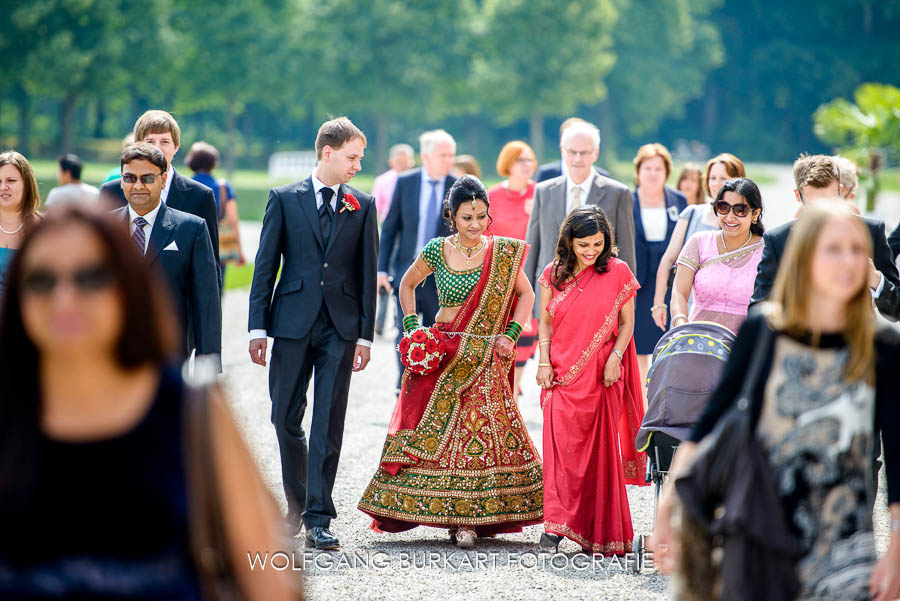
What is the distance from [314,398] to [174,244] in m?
1.27

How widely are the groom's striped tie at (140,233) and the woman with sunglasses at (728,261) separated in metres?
2.79

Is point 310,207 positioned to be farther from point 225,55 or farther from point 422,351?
point 225,55

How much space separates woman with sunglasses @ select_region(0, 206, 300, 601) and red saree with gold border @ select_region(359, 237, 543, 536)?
165 inches

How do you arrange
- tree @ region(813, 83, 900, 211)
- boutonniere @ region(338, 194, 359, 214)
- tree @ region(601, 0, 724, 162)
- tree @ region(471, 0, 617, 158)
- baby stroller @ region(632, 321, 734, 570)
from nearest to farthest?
baby stroller @ region(632, 321, 734, 570) < boutonniere @ region(338, 194, 359, 214) < tree @ region(813, 83, 900, 211) < tree @ region(471, 0, 617, 158) < tree @ region(601, 0, 724, 162)

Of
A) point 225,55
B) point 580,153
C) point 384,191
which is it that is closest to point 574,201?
point 580,153

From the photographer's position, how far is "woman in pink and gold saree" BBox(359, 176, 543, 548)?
22.7 ft

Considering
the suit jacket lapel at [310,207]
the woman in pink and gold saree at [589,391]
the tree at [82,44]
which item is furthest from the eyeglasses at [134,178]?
the tree at [82,44]

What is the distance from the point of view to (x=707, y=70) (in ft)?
264

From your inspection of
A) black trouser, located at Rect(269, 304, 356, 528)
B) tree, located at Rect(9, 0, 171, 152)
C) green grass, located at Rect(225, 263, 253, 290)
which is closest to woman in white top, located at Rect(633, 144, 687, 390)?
black trouser, located at Rect(269, 304, 356, 528)

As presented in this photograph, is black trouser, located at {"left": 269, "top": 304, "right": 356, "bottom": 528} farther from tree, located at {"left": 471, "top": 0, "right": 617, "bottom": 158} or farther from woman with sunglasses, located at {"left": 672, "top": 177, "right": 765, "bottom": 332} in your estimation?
tree, located at {"left": 471, "top": 0, "right": 617, "bottom": 158}

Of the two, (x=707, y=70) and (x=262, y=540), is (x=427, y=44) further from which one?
(x=262, y=540)

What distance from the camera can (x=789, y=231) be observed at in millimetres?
6164

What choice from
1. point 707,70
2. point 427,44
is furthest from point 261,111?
point 707,70

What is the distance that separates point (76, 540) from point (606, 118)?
73.2 meters
